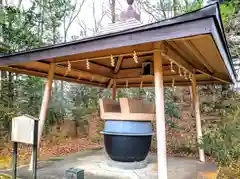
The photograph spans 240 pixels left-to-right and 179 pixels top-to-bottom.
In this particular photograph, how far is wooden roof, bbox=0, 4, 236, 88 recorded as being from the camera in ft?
7.89

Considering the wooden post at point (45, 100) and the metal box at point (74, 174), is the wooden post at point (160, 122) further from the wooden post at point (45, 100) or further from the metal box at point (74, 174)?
the wooden post at point (45, 100)

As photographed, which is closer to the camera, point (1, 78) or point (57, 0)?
point (1, 78)

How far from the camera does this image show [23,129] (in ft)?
10.3

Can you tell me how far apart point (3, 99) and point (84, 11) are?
925 cm

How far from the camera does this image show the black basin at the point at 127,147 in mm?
4262

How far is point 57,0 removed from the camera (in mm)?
9469

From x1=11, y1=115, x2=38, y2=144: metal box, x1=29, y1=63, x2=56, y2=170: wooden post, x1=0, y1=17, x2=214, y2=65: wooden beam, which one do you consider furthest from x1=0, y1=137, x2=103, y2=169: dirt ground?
x1=0, y1=17, x2=214, y2=65: wooden beam

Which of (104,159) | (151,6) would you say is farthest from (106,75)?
(151,6)

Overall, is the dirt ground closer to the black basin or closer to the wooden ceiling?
the black basin

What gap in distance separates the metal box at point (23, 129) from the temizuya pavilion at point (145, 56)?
39.8 inches

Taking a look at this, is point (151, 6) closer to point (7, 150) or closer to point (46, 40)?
point (46, 40)

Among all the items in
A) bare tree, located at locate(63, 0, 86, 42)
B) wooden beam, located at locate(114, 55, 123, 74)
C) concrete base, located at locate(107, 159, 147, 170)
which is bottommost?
concrete base, located at locate(107, 159, 147, 170)

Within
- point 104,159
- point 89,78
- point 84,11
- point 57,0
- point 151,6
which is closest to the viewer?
point 104,159

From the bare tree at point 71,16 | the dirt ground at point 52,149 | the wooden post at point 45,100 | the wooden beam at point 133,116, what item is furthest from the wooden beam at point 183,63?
the bare tree at point 71,16
